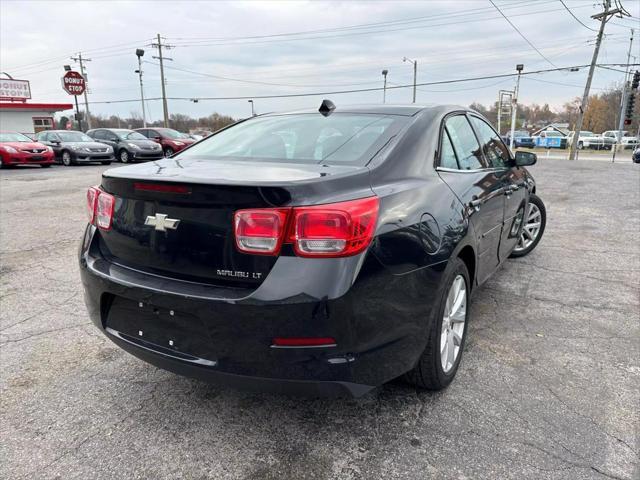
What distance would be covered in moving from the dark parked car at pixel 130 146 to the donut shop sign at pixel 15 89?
2081 cm

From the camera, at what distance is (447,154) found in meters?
2.89

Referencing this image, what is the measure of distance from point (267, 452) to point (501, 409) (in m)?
1.25

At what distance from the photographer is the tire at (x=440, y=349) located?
2.36m

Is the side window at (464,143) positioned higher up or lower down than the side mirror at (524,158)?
higher up

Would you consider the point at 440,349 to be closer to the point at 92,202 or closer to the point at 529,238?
the point at 92,202

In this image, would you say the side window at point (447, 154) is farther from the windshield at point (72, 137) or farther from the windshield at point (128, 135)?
the windshield at point (128, 135)

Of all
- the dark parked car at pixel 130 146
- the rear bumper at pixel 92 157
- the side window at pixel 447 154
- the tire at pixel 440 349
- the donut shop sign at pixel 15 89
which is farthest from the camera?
the donut shop sign at pixel 15 89

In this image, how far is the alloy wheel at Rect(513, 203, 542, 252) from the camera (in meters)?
5.21

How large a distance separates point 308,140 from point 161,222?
106 centimetres

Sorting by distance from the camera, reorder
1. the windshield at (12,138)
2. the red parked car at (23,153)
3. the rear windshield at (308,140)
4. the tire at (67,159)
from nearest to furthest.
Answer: the rear windshield at (308,140)
the red parked car at (23,153)
the windshield at (12,138)
the tire at (67,159)

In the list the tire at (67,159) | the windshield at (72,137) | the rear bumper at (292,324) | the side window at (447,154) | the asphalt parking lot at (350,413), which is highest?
the side window at (447,154)

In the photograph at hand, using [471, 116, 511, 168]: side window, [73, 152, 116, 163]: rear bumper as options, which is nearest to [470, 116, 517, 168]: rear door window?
[471, 116, 511, 168]: side window

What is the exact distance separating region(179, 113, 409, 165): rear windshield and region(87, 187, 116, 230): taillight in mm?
617

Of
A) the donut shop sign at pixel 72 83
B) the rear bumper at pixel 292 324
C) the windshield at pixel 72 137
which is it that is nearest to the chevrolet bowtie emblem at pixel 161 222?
the rear bumper at pixel 292 324
